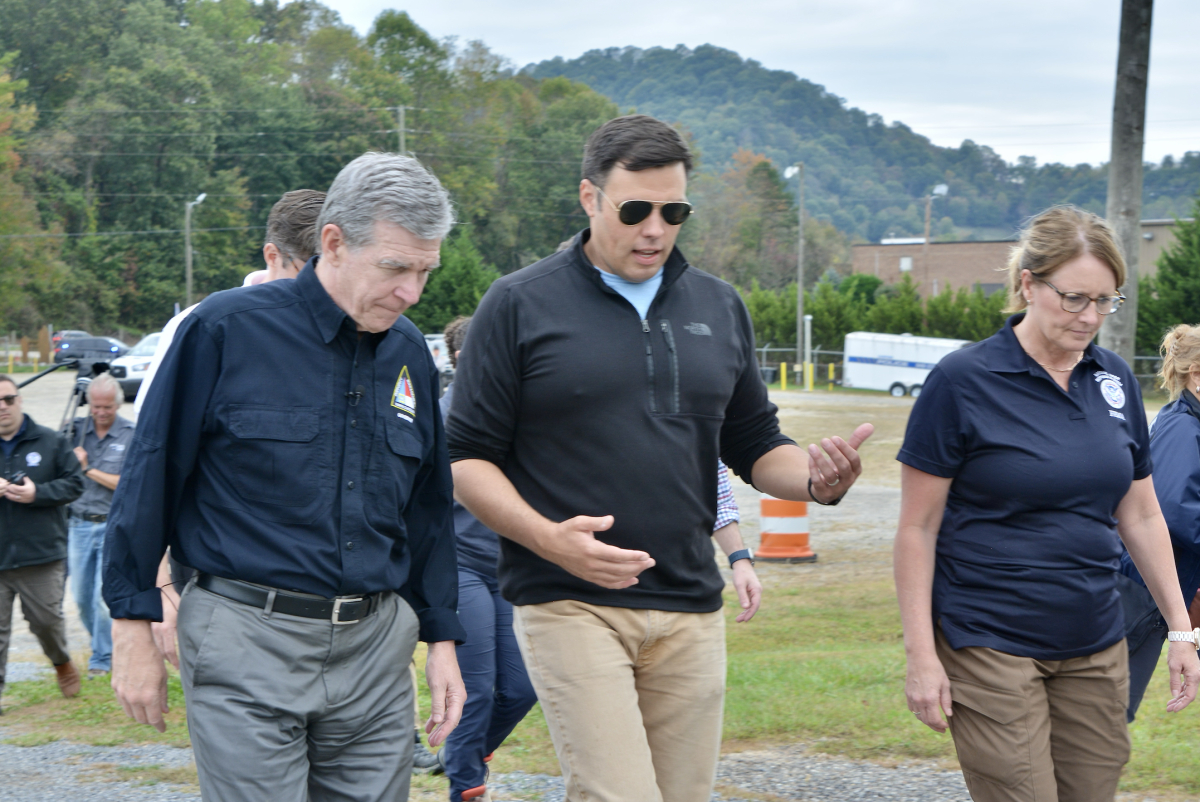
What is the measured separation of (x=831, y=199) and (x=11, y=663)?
19834 cm

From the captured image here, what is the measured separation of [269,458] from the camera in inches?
107

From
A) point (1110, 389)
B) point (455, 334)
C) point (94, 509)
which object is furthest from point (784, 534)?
point (1110, 389)

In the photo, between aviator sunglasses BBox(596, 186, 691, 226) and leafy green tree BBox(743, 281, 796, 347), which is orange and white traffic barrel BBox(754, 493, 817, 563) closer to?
aviator sunglasses BBox(596, 186, 691, 226)

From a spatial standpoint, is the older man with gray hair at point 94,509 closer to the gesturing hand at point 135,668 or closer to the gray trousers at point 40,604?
the gray trousers at point 40,604

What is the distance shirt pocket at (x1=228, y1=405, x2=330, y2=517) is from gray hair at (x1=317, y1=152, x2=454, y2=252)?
0.47 metres

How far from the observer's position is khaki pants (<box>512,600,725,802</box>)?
2.94 metres

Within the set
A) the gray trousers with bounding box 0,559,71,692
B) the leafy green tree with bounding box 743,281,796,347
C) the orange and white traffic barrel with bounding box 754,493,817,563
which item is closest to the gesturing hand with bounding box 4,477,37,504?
the gray trousers with bounding box 0,559,71,692

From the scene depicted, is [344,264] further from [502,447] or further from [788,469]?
[788,469]

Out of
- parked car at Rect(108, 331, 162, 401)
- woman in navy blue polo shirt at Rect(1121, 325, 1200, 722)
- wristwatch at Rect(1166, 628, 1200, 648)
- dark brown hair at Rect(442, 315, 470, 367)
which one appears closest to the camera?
wristwatch at Rect(1166, 628, 1200, 648)

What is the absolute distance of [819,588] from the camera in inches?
432

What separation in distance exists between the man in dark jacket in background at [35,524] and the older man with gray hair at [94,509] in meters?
0.53

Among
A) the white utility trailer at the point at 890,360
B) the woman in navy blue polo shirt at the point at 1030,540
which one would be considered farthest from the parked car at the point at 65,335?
the woman in navy blue polo shirt at the point at 1030,540

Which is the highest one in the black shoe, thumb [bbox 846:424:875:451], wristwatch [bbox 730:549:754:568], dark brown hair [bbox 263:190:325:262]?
dark brown hair [bbox 263:190:325:262]

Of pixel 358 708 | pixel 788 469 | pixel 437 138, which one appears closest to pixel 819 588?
pixel 788 469
